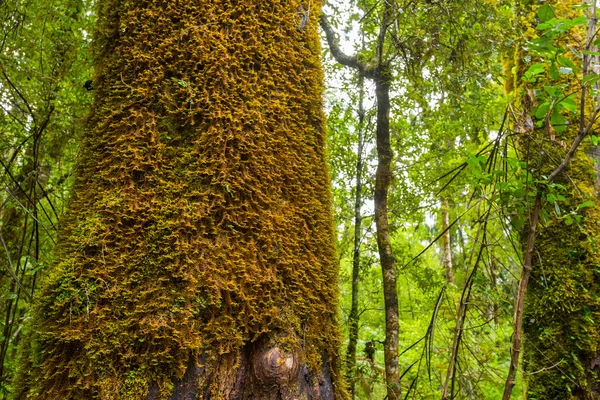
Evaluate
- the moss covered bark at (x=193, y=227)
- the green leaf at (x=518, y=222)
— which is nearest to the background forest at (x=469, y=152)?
the green leaf at (x=518, y=222)

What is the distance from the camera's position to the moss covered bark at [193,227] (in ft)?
3.84

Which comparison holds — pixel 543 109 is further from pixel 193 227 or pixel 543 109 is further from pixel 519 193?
pixel 193 227

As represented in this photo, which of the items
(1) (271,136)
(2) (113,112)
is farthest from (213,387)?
(2) (113,112)

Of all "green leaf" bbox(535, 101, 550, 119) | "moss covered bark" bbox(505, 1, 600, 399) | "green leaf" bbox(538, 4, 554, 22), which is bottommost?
"moss covered bark" bbox(505, 1, 600, 399)

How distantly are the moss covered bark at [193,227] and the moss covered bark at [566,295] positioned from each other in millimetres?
2280

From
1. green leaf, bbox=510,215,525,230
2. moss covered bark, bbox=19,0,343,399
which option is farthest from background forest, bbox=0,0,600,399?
moss covered bark, bbox=19,0,343,399

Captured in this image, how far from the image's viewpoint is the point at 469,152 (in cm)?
349

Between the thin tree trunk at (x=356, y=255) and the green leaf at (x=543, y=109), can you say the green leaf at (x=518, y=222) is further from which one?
the thin tree trunk at (x=356, y=255)

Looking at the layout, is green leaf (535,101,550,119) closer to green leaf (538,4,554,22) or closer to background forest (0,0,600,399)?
background forest (0,0,600,399)

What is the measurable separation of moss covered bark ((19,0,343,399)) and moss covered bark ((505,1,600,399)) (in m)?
2.28

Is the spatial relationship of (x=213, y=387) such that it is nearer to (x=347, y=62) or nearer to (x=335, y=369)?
(x=335, y=369)

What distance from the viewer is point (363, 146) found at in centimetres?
630

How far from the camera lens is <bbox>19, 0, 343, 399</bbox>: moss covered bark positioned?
3.84 ft

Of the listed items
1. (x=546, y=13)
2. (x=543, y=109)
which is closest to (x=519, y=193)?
(x=543, y=109)
